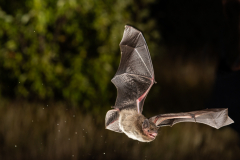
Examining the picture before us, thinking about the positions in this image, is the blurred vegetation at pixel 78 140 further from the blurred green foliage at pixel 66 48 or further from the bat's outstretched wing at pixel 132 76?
the bat's outstretched wing at pixel 132 76

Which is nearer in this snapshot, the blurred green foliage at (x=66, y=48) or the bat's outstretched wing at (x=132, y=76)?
the bat's outstretched wing at (x=132, y=76)

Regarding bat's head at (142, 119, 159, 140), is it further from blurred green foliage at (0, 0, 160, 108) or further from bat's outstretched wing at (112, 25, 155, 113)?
blurred green foliage at (0, 0, 160, 108)

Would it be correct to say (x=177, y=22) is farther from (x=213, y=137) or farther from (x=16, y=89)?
(x=16, y=89)

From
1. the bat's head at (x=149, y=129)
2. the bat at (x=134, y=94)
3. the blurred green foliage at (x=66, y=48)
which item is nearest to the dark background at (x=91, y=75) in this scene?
the blurred green foliage at (x=66, y=48)

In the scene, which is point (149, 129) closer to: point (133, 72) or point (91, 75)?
point (133, 72)

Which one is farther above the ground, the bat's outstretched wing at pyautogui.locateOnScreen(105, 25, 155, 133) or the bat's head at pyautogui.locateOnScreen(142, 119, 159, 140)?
the bat's outstretched wing at pyautogui.locateOnScreen(105, 25, 155, 133)

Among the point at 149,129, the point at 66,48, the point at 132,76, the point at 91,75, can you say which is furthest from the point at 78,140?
the point at 149,129

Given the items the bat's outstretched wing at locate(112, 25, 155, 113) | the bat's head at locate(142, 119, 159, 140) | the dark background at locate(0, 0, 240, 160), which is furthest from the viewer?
the dark background at locate(0, 0, 240, 160)

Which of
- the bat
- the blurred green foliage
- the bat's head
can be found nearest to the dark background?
the blurred green foliage
